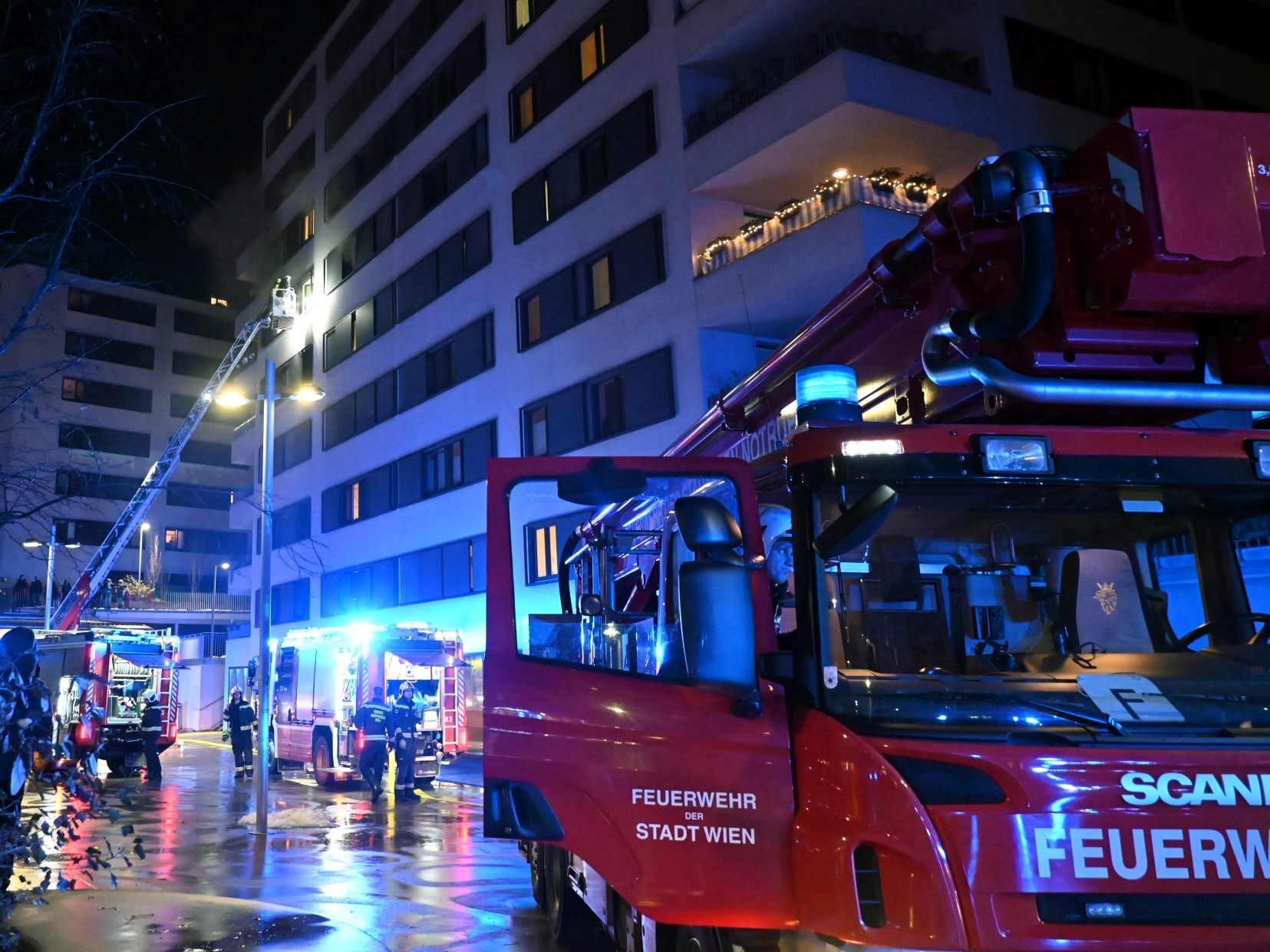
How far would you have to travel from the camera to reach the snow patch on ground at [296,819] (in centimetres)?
1423

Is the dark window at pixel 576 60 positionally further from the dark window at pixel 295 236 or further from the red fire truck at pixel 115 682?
the red fire truck at pixel 115 682

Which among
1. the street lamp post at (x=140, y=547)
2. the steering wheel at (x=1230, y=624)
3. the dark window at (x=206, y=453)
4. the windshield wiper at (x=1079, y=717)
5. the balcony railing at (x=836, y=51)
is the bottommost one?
the windshield wiper at (x=1079, y=717)

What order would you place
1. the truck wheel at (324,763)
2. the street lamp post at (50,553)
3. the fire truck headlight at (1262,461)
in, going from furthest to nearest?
the truck wheel at (324,763)
the street lamp post at (50,553)
the fire truck headlight at (1262,461)

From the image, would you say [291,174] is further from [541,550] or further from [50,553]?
[541,550]

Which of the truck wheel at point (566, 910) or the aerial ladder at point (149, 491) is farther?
the aerial ladder at point (149, 491)

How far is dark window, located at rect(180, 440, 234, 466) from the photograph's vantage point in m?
57.4

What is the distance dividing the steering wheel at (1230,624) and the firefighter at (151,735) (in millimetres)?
21596

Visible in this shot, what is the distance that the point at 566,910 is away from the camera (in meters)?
7.36

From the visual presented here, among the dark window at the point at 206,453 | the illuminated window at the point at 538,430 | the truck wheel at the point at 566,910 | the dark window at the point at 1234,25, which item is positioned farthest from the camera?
the dark window at the point at 206,453

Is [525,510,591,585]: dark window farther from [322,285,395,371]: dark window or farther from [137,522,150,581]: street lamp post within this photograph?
[137,522,150,581]: street lamp post

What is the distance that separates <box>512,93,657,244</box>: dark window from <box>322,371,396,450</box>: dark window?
770 cm

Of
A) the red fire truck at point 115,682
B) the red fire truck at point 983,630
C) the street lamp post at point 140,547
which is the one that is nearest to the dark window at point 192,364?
the street lamp post at point 140,547

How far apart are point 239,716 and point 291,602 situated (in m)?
16.3

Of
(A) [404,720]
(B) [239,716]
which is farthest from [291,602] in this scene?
(A) [404,720]
